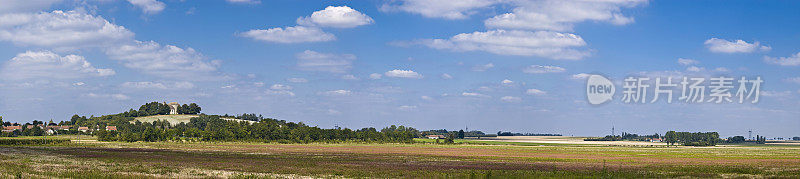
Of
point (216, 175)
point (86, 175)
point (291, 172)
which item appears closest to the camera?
point (86, 175)

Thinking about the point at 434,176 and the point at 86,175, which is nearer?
the point at 86,175

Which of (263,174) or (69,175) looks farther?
(263,174)

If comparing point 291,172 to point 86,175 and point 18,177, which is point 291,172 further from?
point 18,177

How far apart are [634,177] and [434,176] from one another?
14324 mm

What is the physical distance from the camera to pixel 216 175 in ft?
156

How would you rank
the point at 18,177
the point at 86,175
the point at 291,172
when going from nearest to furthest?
the point at 18,177
the point at 86,175
the point at 291,172

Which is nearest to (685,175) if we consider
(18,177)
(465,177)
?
(465,177)

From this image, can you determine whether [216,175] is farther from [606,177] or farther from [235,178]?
[606,177]

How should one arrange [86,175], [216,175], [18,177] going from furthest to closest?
[216,175] → [86,175] → [18,177]

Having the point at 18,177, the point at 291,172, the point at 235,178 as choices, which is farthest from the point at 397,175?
the point at 18,177

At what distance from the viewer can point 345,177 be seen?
47781mm

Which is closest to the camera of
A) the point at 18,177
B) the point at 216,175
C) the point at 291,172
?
the point at 18,177

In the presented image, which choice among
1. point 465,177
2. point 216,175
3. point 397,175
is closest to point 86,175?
point 216,175

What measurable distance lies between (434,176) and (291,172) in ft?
37.6
